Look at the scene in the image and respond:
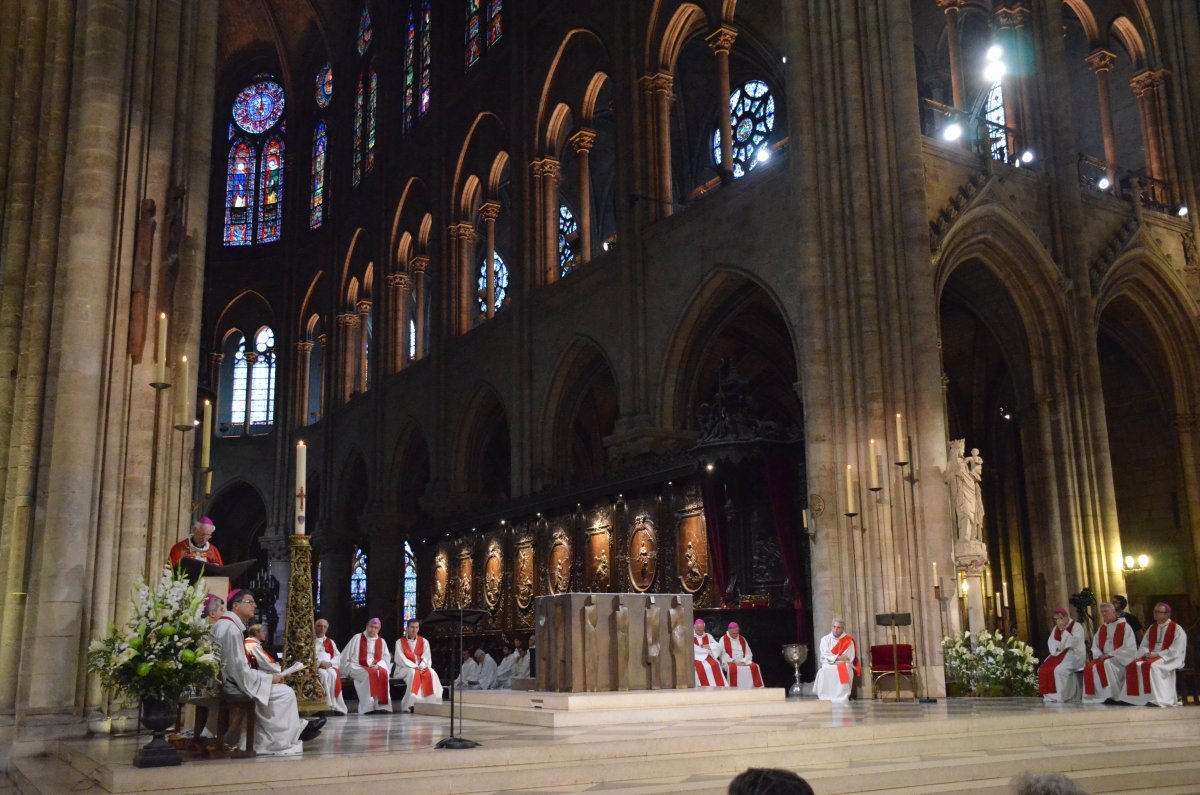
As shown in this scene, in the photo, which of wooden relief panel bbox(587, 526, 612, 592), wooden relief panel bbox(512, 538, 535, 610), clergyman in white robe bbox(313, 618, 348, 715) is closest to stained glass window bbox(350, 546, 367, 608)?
wooden relief panel bbox(512, 538, 535, 610)

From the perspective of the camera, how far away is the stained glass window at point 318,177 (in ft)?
122

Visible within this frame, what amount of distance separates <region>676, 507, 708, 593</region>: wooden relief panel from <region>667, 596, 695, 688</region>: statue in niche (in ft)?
23.0

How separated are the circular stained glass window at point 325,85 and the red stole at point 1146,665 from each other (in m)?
31.3

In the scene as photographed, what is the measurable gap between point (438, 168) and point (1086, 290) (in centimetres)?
1605

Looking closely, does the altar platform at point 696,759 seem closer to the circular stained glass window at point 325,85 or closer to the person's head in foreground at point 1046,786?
the person's head in foreground at point 1046,786

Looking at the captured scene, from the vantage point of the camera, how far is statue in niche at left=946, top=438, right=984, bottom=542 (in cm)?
1489

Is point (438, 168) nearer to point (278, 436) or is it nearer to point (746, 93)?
point (746, 93)

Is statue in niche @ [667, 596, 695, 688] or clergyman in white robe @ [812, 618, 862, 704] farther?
clergyman in white robe @ [812, 618, 862, 704]

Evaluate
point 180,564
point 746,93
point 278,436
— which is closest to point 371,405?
point 278,436

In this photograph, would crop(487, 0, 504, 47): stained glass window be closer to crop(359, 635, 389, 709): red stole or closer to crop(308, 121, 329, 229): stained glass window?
crop(308, 121, 329, 229): stained glass window

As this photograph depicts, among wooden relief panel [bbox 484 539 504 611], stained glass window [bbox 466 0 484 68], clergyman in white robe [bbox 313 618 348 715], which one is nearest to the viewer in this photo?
clergyman in white robe [bbox 313 618 348 715]

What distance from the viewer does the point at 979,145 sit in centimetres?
1812

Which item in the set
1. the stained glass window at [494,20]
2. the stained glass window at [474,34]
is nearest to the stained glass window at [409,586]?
the stained glass window at [474,34]

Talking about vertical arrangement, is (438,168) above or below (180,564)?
above
